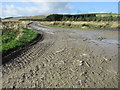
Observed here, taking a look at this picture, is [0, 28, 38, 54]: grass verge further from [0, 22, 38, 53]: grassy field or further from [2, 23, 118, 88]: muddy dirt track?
[2, 23, 118, 88]: muddy dirt track

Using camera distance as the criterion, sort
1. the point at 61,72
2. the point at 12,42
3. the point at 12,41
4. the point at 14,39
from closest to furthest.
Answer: the point at 61,72, the point at 12,42, the point at 12,41, the point at 14,39

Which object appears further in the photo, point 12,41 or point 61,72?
point 12,41

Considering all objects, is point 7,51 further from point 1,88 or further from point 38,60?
point 1,88

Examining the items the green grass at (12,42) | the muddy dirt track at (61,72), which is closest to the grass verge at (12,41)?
the green grass at (12,42)

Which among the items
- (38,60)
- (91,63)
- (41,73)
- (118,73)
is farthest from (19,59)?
(118,73)

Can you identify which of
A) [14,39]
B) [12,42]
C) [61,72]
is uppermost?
[14,39]

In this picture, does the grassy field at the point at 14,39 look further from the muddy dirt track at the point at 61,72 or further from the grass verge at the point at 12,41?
the muddy dirt track at the point at 61,72

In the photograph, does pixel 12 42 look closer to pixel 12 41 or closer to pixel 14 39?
pixel 12 41

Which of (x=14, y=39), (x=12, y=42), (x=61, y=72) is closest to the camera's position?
(x=61, y=72)

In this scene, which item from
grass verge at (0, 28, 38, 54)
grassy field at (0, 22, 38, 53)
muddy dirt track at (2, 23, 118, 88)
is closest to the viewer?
muddy dirt track at (2, 23, 118, 88)

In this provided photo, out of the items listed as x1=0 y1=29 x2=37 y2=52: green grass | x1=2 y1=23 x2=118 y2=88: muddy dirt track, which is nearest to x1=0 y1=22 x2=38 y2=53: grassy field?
x1=0 y1=29 x2=37 y2=52: green grass

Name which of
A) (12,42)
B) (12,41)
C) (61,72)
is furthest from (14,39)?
(61,72)

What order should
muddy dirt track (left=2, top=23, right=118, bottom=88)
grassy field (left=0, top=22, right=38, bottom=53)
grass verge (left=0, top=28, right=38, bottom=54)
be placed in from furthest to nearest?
grassy field (left=0, top=22, right=38, bottom=53)
grass verge (left=0, top=28, right=38, bottom=54)
muddy dirt track (left=2, top=23, right=118, bottom=88)

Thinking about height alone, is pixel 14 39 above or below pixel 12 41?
above
